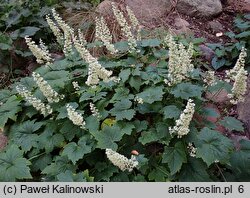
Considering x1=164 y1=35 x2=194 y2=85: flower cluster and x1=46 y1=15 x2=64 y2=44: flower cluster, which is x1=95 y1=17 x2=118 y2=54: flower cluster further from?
x1=164 y1=35 x2=194 y2=85: flower cluster

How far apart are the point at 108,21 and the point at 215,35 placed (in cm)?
175

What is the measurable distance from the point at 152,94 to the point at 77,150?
910 mm

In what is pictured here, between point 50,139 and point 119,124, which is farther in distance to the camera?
point 50,139

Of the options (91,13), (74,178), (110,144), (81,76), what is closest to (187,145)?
(110,144)

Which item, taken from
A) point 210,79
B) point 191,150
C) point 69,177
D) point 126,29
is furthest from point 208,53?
point 69,177

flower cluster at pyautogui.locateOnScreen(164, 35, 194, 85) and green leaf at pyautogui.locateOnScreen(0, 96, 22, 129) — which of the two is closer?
flower cluster at pyautogui.locateOnScreen(164, 35, 194, 85)

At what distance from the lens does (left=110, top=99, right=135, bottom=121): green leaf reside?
10.7 feet

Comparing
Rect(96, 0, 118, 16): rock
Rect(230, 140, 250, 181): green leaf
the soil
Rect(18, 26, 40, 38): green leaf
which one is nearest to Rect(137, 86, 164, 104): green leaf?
Rect(230, 140, 250, 181): green leaf

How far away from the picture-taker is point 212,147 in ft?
9.63

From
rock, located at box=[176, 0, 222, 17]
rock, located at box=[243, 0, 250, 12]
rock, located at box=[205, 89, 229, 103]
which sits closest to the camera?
rock, located at box=[205, 89, 229, 103]

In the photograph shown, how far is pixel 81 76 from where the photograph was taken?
3932mm

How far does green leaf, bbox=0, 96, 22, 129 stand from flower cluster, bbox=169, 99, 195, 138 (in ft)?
5.66

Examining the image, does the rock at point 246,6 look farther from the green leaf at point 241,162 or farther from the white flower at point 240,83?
the green leaf at point 241,162

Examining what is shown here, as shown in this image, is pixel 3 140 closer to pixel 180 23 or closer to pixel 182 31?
pixel 182 31
